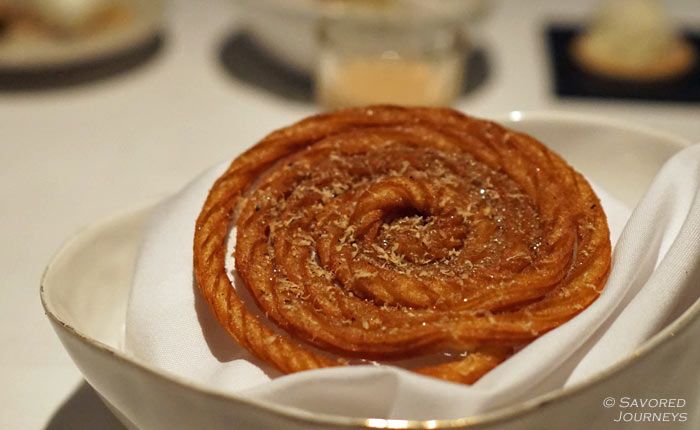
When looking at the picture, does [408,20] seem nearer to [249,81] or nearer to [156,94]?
[249,81]

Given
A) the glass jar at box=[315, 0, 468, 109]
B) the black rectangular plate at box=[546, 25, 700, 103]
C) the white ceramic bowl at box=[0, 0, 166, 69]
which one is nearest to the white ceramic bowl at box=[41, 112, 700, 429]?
the glass jar at box=[315, 0, 468, 109]

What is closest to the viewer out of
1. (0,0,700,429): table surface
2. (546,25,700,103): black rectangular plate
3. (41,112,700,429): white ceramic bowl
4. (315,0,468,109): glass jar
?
(41,112,700,429): white ceramic bowl

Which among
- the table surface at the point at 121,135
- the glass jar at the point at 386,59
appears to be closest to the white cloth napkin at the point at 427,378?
the table surface at the point at 121,135

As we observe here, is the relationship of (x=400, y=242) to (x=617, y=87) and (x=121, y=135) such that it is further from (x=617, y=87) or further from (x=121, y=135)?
(x=617, y=87)

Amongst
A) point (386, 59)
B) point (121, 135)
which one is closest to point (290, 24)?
point (386, 59)

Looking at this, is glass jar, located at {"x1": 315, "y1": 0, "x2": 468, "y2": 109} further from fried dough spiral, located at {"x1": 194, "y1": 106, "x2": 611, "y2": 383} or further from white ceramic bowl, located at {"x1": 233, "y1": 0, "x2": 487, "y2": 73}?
fried dough spiral, located at {"x1": 194, "y1": 106, "x2": 611, "y2": 383}
